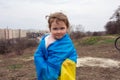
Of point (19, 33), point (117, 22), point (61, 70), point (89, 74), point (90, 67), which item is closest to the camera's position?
point (61, 70)

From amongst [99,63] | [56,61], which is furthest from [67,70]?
[99,63]

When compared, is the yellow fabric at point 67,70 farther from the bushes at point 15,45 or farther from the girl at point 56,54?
the bushes at point 15,45

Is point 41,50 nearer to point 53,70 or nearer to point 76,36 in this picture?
point 53,70

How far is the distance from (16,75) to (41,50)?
5926 mm

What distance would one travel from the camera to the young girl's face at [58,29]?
9.45 feet

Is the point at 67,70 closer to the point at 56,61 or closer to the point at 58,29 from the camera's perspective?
the point at 56,61

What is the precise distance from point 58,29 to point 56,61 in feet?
0.91

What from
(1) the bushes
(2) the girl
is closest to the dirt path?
(1) the bushes

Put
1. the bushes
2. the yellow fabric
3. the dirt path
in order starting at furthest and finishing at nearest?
the bushes < the dirt path < the yellow fabric

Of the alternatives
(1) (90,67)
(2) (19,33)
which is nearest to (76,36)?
(2) (19,33)

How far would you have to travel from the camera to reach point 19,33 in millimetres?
30328

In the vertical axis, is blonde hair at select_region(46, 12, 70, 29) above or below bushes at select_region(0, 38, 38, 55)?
above

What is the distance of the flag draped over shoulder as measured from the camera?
111 inches

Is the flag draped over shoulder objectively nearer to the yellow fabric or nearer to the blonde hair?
the yellow fabric
